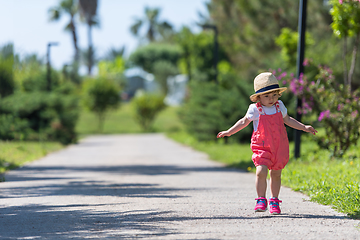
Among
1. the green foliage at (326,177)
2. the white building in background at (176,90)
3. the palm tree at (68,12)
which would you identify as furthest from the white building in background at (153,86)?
the green foliage at (326,177)

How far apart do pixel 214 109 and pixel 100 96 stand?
23.9 meters

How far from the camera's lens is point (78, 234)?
16.5 ft

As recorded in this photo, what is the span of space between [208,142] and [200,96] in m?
2.16

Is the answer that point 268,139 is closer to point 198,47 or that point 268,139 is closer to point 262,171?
point 262,171

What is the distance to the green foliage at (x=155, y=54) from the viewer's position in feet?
264

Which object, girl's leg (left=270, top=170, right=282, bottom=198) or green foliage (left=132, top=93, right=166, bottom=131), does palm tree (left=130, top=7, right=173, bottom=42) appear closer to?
green foliage (left=132, top=93, right=166, bottom=131)

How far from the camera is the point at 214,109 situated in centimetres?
2159

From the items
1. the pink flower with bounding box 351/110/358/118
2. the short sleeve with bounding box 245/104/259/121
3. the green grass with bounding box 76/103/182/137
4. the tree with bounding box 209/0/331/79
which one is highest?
the tree with bounding box 209/0/331/79

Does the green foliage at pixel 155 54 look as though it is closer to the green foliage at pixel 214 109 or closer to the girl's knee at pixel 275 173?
the green foliage at pixel 214 109

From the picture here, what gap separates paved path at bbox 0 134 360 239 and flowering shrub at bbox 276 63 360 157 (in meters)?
2.86

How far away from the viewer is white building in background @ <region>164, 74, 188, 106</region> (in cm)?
6894

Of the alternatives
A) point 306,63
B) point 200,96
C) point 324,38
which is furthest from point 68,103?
point 306,63

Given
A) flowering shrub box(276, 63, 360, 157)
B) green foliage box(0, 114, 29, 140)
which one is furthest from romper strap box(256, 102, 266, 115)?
green foliage box(0, 114, 29, 140)

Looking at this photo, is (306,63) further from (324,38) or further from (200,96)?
(324,38)
